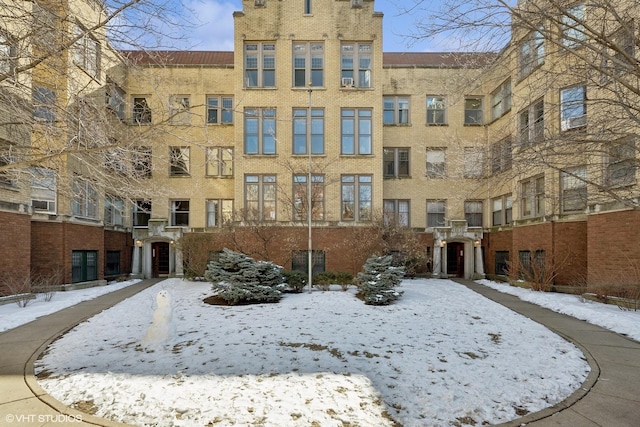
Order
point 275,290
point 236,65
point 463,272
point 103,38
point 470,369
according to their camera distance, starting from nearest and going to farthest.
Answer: point 103,38 → point 470,369 → point 275,290 → point 236,65 → point 463,272

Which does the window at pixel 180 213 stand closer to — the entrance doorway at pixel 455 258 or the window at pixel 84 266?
the window at pixel 84 266

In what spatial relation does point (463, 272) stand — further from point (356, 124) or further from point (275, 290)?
point (275, 290)

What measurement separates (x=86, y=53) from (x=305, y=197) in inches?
549

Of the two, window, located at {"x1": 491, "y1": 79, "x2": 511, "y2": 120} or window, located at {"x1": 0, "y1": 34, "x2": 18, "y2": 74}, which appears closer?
window, located at {"x1": 0, "y1": 34, "x2": 18, "y2": 74}

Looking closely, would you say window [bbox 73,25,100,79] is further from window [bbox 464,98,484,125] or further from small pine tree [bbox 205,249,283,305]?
window [bbox 464,98,484,125]

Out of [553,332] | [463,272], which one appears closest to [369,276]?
[553,332]

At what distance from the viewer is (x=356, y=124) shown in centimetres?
1927

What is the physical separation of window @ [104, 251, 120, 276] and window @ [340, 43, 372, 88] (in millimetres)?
16871

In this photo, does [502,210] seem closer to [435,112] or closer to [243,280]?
[435,112]

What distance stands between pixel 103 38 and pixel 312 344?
658cm

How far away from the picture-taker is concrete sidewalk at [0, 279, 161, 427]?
14.4ft

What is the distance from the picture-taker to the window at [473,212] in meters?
22.8

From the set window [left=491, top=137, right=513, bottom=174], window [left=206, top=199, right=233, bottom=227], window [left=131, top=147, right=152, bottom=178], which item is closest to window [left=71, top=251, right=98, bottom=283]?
window [left=206, top=199, right=233, bottom=227]
